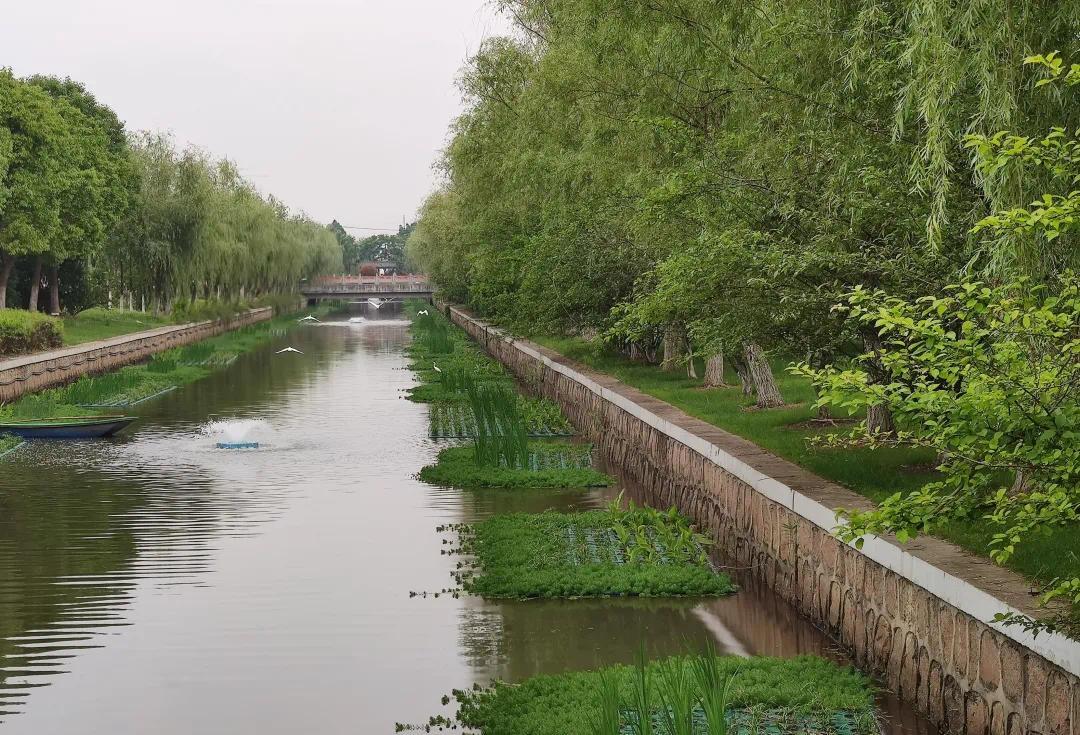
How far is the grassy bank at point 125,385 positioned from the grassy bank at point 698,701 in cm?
1775

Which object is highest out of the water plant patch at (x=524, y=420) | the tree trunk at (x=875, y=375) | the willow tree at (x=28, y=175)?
the willow tree at (x=28, y=175)

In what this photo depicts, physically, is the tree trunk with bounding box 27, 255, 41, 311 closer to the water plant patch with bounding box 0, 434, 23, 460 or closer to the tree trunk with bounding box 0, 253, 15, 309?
the tree trunk with bounding box 0, 253, 15, 309

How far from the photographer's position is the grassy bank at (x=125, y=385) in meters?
26.1

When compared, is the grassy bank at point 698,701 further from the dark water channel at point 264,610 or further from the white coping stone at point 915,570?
the white coping stone at point 915,570

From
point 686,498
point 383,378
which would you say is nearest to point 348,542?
point 686,498

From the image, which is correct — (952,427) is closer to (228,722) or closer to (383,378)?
(228,722)

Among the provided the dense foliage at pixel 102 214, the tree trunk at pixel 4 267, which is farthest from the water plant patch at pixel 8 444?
the tree trunk at pixel 4 267

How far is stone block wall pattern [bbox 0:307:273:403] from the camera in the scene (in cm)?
3133

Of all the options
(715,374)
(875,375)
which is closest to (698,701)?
(875,375)

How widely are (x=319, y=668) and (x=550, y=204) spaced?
57.2ft

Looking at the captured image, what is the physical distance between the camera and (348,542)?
15227 mm

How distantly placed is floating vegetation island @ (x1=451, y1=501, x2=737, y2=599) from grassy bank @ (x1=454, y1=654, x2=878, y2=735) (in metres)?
2.67

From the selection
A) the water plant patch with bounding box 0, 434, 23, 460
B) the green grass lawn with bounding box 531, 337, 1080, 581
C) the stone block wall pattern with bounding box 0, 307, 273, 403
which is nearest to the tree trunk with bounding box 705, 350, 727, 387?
the green grass lawn with bounding box 531, 337, 1080, 581

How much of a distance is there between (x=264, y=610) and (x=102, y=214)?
1731 inches
